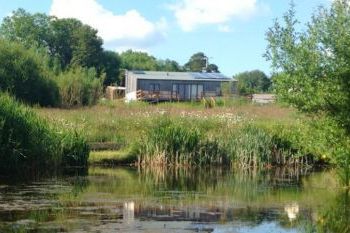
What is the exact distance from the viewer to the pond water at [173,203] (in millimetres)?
12984

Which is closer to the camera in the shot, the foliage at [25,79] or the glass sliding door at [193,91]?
the foliage at [25,79]

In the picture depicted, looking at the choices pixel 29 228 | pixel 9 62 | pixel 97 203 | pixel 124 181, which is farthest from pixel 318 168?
pixel 9 62

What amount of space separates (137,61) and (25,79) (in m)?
82.4

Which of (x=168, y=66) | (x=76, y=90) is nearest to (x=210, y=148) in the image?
(x=76, y=90)

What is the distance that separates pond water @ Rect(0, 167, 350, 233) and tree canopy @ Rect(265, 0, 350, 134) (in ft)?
8.39

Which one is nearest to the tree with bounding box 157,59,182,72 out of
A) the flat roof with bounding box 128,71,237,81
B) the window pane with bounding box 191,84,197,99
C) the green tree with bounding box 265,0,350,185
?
the flat roof with bounding box 128,71,237,81

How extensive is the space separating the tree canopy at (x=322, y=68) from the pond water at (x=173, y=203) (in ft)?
8.39

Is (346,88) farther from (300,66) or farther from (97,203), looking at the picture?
(97,203)

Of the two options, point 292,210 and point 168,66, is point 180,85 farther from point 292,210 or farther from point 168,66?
point 292,210

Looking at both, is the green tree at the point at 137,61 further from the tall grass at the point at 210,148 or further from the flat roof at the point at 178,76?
the tall grass at the point at 210,148

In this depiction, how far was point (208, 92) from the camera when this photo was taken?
7638 cm

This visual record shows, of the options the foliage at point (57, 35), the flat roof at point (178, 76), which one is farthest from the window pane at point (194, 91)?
the foliage at point (57, 35)

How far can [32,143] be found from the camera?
21.2m

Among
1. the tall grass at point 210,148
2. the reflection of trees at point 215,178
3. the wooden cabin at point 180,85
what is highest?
the wooden cabin at point 180,85
